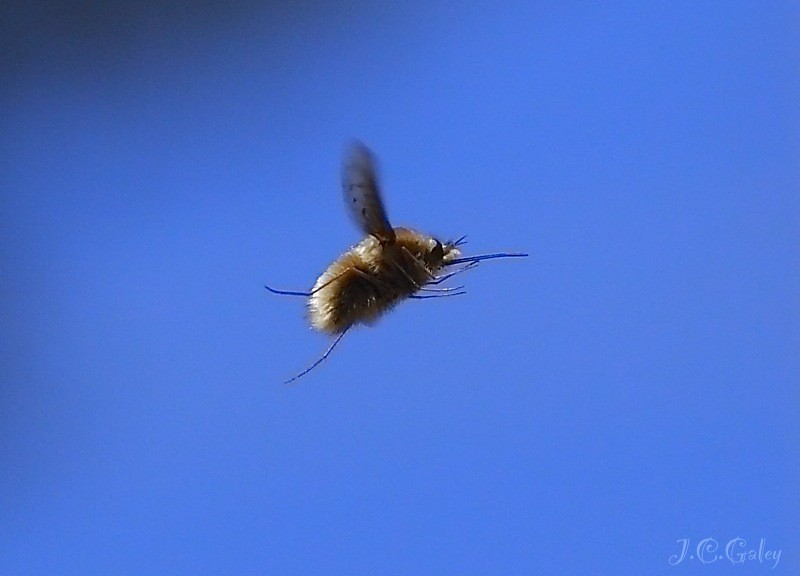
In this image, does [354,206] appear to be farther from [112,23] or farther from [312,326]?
[112,23]

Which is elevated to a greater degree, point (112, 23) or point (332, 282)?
point (112, 23)

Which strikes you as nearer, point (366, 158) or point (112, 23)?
point (366, 158)

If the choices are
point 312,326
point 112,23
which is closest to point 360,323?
point 312,326
